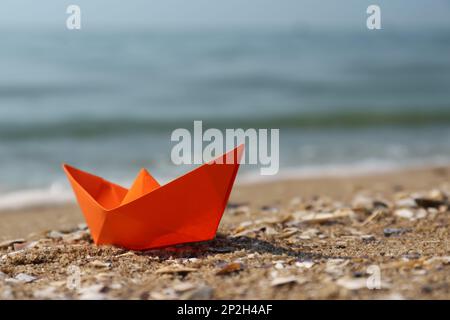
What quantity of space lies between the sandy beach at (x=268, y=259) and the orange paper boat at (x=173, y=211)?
9cm

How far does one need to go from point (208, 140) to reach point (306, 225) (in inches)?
230

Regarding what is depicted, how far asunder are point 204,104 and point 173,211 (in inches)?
394

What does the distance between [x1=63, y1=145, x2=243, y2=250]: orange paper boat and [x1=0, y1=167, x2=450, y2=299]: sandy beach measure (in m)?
0.09

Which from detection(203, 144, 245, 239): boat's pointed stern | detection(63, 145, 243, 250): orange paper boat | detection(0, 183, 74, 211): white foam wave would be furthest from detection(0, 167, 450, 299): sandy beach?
detection(0, 183, 74, 211): white foam wave

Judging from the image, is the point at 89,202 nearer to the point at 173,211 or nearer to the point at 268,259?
the point at 173,211

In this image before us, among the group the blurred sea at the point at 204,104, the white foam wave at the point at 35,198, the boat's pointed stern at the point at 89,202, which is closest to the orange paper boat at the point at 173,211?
the boat's pointed stern at the point at 89,202

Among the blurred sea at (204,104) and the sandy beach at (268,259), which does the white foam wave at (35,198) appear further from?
the sandy beach at (268,259)

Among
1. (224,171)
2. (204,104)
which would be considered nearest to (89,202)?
(224,171)

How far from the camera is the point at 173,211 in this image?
288cm

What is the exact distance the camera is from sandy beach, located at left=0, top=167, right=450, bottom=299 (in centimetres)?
242

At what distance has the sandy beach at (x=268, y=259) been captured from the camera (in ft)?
7.94

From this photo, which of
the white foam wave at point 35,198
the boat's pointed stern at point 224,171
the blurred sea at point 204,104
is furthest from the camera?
the blurred sea at point 204,104
